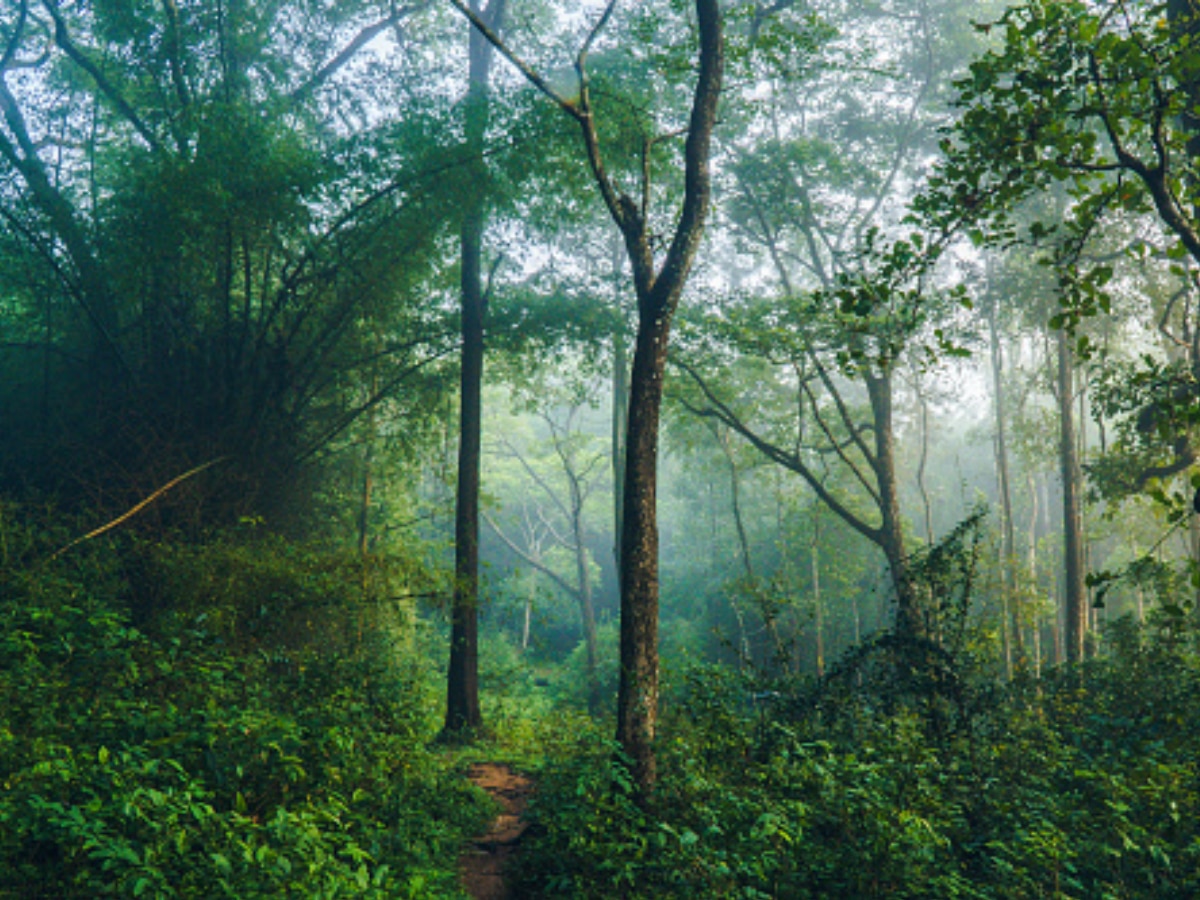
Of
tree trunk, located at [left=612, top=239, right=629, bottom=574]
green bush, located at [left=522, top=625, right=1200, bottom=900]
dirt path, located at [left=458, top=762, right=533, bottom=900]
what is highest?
tree trunk, located at [left=612, top=239, right=629, bottom=574]

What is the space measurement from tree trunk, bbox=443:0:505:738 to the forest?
0.06m

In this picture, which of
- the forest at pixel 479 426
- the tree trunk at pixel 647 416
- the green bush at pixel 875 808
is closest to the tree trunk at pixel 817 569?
the forest at pixel 479 426

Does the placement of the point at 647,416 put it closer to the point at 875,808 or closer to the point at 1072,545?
the point at 875,808

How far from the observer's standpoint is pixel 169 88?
8.83 meters

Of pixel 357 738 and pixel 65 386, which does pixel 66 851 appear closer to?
pixel 357 738

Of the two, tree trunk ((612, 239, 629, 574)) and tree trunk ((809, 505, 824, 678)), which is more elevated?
tree trunk ((612, 239, 629, 574))

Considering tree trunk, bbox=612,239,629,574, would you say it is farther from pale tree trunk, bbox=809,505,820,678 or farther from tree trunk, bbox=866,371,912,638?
pale tree trunk, bbox=809,505,820,678

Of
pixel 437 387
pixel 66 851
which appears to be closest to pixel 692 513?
pixel 437 387

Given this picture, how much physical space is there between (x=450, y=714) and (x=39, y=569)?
496 cm

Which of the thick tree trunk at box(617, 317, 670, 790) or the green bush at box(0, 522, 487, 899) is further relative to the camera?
the thick tree trunk at box(617, 317, 670, 790)

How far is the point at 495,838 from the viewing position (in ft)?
17.8

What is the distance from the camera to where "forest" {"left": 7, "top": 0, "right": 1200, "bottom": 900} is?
312cm

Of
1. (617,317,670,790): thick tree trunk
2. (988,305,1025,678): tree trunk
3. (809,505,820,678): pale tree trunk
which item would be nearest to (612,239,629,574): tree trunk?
(809,505,820,678): pale tree trunk

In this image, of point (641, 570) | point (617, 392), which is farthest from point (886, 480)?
point (641, 570)
